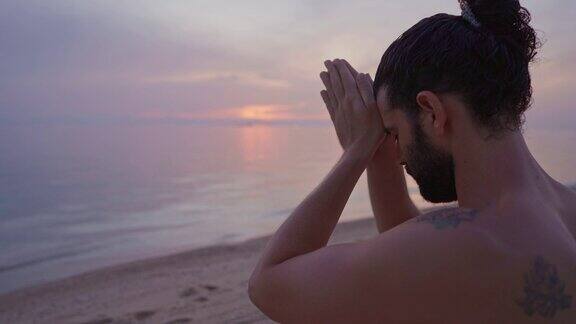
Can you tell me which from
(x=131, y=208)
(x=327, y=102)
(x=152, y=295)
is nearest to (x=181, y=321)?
(x=152, y=295)

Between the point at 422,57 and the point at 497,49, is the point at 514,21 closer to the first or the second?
the point at 497,49

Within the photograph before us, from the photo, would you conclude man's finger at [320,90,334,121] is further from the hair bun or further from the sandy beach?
the sandy beach

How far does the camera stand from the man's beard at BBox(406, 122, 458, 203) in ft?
6.14

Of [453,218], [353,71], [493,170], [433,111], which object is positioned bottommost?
[453,218]

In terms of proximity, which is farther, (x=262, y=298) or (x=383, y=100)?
(x=383, y=100)

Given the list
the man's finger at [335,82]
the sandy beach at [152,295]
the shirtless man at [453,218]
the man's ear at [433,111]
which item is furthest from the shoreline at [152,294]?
the man's ear at [433,111]

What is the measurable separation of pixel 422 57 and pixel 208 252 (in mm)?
7900

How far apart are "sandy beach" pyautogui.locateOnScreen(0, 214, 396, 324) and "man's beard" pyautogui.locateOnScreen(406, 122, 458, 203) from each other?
3601 mm

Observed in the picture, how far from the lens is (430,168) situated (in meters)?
1.91

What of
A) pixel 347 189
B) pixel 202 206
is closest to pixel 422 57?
pixel 347 189

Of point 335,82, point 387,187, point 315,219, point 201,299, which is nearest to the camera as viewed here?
point 315,219

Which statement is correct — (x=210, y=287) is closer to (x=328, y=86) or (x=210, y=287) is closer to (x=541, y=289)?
(x=328, y=86)

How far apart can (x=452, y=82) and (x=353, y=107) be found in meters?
0.54

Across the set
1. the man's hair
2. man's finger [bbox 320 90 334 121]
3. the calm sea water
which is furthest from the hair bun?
the calm sea water
